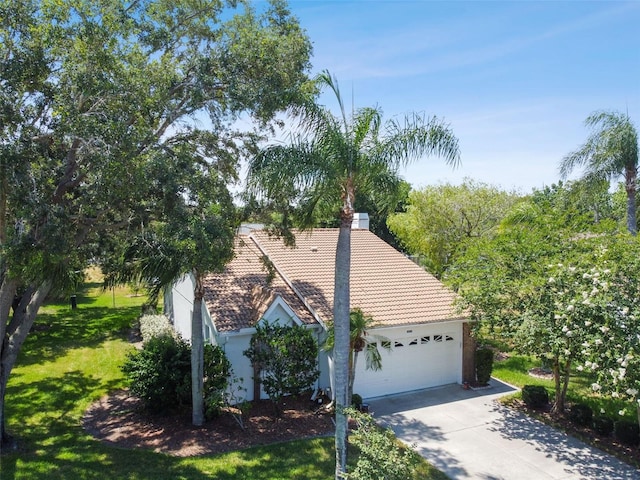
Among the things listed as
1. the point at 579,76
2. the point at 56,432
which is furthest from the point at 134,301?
the point at 579,76

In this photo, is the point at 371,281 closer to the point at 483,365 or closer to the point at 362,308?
the point at 362,308

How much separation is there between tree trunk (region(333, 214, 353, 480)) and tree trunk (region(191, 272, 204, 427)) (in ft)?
16.5

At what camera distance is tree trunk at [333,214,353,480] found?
9664mm

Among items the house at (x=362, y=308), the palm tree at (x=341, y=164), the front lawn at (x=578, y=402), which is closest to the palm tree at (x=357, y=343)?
the house at (x=362, y=308)

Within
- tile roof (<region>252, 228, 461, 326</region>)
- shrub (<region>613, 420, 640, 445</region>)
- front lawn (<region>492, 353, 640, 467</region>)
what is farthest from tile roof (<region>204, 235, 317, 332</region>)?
shrub (<region>613, 420, 640, 445</region>)

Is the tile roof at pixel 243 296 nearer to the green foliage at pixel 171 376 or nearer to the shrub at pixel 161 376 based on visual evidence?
the green foliage at pixel 171 376

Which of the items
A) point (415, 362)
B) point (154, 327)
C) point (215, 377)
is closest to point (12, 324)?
point (215, 377)

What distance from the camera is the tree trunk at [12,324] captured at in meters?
12.0

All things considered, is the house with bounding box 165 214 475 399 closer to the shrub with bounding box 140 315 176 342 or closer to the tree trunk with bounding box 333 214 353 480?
the shrub with bounding box 140 315 176 342

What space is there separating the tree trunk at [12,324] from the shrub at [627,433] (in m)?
16.1

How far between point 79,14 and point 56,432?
11.5 meters

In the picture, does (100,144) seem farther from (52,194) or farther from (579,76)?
(579,76)

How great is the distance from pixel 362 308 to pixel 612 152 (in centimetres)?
1094

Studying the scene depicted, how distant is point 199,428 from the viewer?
44.3 ft
